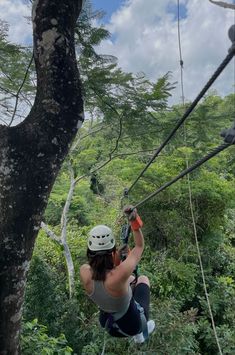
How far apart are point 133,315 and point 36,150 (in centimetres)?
114

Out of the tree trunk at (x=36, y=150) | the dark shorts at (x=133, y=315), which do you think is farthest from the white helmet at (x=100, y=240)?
the dark shorts at (x=133, y=315)

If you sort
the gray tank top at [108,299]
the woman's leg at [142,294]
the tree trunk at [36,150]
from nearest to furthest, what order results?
1. the tree trunk at [36,150]
2. the gray tank top at [108,299]
3. the woman's leg at [142,294]

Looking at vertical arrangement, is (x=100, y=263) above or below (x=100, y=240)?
below

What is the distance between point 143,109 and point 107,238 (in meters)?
3.47

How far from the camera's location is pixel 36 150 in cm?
203

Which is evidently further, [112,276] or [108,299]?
[108,299]

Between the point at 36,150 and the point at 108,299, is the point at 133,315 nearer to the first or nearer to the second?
the point at 108,299

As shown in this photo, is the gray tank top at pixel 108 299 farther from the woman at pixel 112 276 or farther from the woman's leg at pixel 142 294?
the woman's leg at pixel 142 294

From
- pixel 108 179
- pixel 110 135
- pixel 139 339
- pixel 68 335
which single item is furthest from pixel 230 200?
pixel 139 339

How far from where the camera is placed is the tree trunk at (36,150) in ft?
6.48

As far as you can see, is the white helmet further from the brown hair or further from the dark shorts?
the dark shorts

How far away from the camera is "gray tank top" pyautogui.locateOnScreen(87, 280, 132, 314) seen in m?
2.10

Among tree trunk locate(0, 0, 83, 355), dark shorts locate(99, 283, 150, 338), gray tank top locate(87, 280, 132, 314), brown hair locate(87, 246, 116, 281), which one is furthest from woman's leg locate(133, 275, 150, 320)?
tree trunk locate(0, 0, 83, 355)

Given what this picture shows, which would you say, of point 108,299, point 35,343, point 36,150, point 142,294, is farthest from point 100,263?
point 35,343
